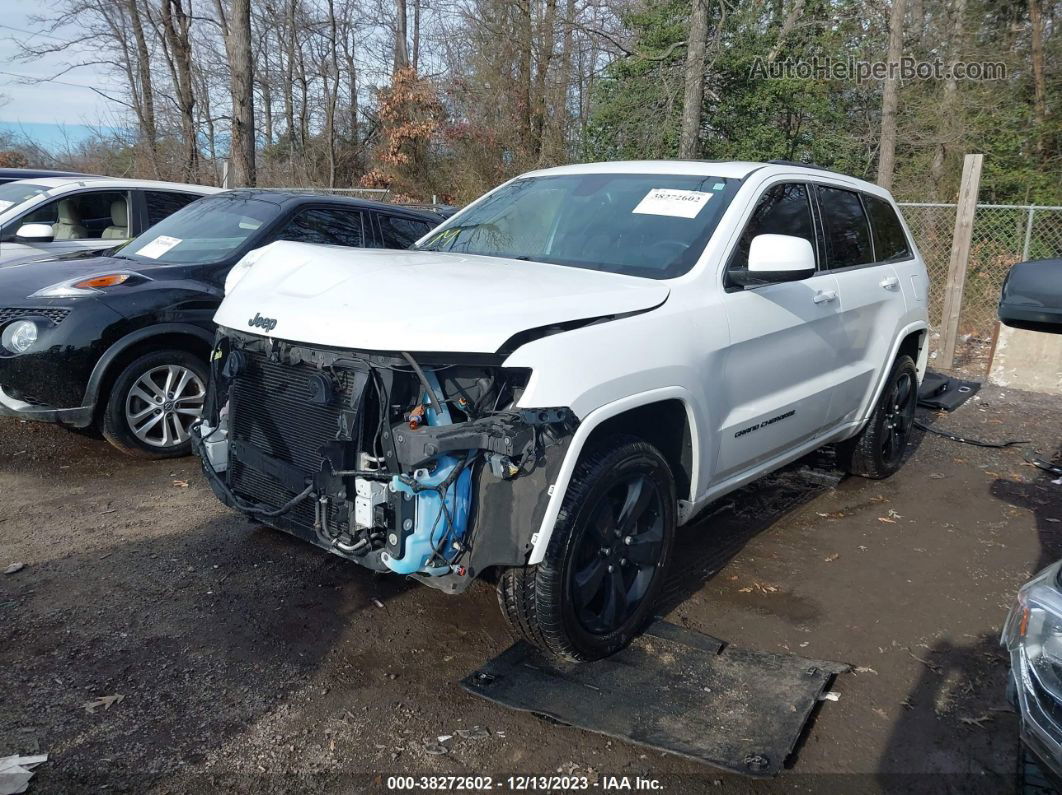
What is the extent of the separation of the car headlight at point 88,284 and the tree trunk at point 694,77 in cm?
893

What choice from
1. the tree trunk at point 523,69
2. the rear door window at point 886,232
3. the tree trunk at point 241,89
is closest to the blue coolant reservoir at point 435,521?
the rear door window at point 886,232

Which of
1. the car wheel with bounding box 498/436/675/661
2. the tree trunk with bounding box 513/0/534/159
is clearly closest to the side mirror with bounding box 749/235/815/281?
the car wheel with bounding box 498/436/675/661

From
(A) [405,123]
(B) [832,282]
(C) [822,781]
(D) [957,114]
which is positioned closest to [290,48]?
(A) [405,123]

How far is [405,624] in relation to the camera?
3689mm

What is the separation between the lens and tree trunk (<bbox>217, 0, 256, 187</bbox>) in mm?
13055

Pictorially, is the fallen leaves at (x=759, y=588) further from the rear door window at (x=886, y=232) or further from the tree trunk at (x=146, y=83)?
the tree trunk at (x=146, y=83)

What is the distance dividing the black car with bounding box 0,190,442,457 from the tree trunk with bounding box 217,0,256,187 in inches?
290

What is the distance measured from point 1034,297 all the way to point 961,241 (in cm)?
730

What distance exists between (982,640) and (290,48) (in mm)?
33030

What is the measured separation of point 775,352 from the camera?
407 cm

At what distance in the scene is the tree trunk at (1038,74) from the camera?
53.0ft

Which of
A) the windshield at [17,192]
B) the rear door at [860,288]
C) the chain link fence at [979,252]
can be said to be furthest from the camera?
the chain link fence at [979,252]

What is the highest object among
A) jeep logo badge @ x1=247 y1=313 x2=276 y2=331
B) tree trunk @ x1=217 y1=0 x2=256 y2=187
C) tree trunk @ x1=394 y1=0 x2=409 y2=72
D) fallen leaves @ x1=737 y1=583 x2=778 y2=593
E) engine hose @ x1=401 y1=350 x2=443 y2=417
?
tree trunk @ x1=394 y1=0 x2=409 y2=72

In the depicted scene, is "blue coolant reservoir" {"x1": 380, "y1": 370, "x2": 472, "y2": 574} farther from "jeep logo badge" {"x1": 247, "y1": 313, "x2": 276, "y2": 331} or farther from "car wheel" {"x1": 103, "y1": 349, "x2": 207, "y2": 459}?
"car wheel" {"x1": 103, "y1": 349, "x2": 207, "y2": 459}
